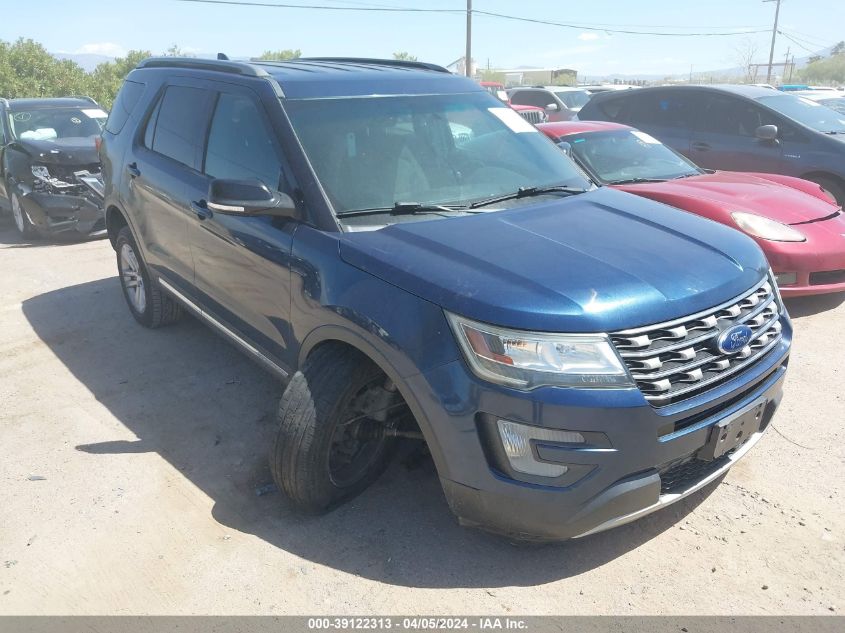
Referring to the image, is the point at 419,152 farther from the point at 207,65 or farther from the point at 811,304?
the point at 811,304

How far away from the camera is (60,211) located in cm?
840

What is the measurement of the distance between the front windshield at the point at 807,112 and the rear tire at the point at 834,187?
0.55 meters

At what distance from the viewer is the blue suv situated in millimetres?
2379

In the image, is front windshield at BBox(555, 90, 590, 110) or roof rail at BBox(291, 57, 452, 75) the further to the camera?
front windshield at BBox(555, 90, 590, 110)

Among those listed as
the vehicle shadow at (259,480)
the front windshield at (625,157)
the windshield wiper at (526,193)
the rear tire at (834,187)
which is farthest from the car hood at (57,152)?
the rear tire at (834,187)

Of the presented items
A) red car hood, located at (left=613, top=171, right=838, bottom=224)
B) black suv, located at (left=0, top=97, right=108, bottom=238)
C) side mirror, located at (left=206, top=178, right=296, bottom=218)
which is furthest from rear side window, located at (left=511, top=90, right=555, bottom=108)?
side mirror, located at (left=206, top=178, right=296, bottom=218)

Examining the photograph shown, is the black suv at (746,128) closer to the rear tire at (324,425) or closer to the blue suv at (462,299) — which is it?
the blue suv at (462,299)

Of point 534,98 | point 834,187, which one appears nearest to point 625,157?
point 834,187

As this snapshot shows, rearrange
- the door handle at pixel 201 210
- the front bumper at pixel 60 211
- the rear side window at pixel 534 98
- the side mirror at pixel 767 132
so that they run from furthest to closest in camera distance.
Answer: the rear side window at pixel 534 98
the front bumper at pixel 60 211
the side mirror at pixel 767 132
the door handle at pixel 201 210

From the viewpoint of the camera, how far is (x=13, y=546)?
3004mm

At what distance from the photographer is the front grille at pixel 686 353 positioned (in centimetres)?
239

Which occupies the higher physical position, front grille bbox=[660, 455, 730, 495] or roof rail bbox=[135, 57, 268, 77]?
roof rail bbox=[135, 57, 268, 77]

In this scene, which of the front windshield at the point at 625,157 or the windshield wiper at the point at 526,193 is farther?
the front windshield at the point at 625,157

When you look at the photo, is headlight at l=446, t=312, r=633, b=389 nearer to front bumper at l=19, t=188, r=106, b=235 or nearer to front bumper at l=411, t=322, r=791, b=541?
front bumper at l=411, t=322, r=791, b=541
